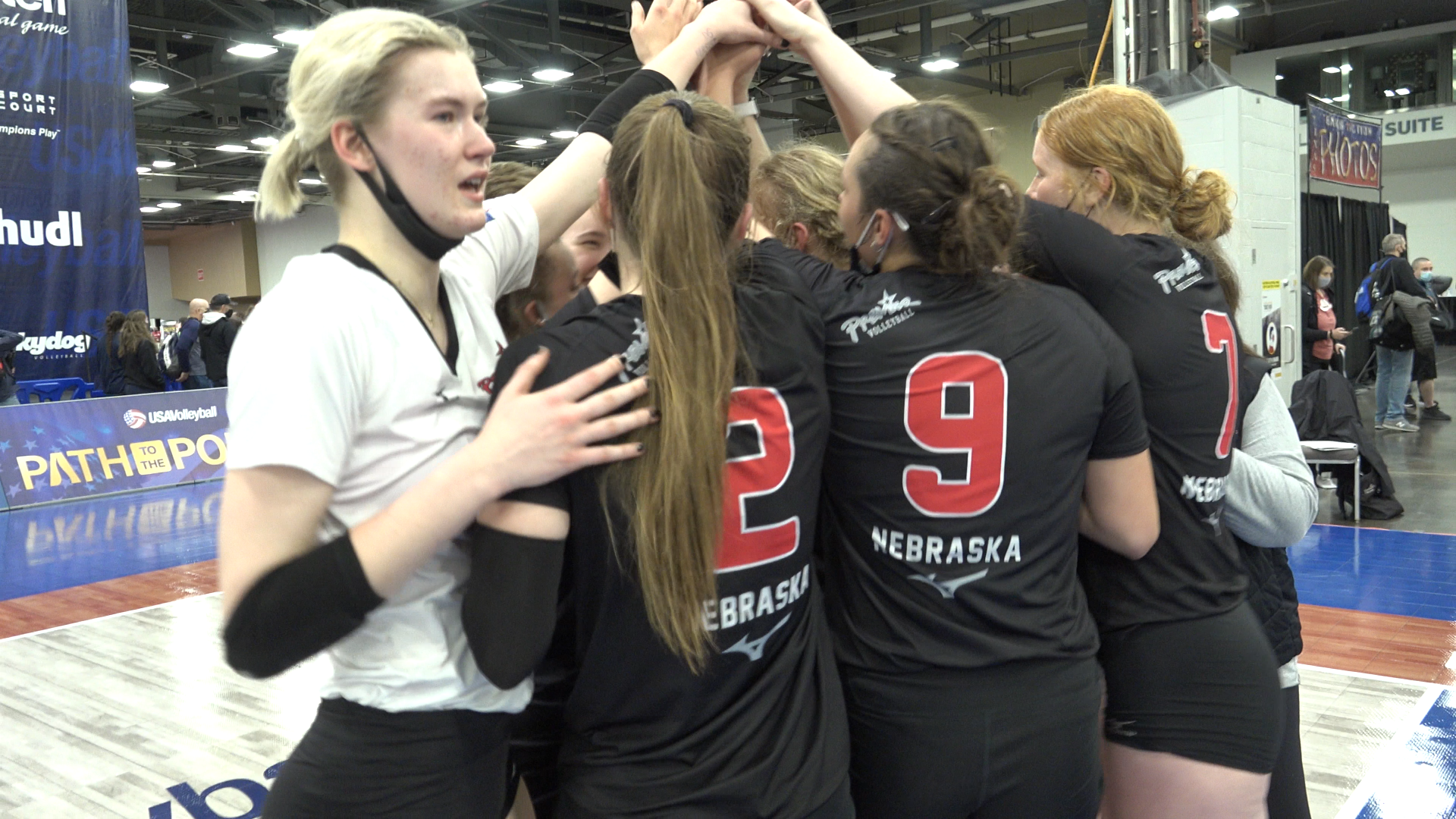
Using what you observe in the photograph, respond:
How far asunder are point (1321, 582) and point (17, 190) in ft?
31.9

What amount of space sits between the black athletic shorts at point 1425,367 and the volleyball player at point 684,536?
1109 centimetres

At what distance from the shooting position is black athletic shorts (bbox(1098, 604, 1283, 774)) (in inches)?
62.2

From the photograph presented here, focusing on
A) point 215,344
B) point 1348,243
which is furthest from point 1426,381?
point 215,344

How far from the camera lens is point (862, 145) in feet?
4.78

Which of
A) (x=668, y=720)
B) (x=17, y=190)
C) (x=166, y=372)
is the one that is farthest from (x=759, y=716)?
(x=166, y=372)

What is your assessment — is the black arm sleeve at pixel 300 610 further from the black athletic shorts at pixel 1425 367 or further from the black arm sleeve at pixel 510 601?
the black athletic shorts at pixel 1425 367

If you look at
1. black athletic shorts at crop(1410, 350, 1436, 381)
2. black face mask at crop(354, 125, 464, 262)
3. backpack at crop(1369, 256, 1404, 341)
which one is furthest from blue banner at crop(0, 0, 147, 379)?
black athletic shorts at crop(1410, 350, 1436, 381)

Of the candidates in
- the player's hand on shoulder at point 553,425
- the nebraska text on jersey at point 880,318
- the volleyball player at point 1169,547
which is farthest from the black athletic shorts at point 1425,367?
the player's hand on shoulder at point 553,425

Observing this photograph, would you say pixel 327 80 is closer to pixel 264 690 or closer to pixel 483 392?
pixel 483 392

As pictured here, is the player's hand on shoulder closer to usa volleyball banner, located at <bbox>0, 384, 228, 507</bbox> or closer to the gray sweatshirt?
the gray sweatshirt

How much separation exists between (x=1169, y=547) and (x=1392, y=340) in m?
9.55

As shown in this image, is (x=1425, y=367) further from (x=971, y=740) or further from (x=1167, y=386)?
(x=971, y=740)

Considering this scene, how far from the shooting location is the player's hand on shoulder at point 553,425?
106cm

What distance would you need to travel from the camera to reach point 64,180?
8.98 meters
